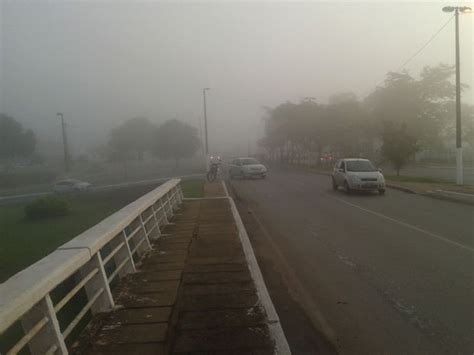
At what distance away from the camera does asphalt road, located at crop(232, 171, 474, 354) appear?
16.1ft

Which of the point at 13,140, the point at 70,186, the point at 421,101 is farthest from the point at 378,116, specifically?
the point at 13,140

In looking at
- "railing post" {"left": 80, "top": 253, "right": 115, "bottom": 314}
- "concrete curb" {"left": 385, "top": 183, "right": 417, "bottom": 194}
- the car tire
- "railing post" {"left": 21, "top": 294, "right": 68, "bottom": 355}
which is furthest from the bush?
"railing post" {"left": 21, "top": 294, "right": 68, "bottom": 355}

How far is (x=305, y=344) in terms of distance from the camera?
184 inches

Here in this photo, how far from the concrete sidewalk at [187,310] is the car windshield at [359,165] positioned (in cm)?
1438

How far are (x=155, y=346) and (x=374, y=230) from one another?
820 centimetres

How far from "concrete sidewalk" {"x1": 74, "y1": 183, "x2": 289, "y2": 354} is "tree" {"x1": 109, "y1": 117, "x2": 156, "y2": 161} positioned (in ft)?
216

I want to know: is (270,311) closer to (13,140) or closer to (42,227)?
(42,227)

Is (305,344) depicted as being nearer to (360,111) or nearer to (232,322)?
(232,322)

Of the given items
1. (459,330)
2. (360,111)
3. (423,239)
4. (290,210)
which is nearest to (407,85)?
(360,111)

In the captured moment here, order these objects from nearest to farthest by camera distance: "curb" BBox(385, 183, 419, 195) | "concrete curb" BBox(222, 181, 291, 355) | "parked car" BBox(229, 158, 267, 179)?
"concrete curb" BBox(222, 181, 291, 355) → "curb" BBox(385, 183, 419, 195) → "parked car" BBox(229, 158, 267, 179)

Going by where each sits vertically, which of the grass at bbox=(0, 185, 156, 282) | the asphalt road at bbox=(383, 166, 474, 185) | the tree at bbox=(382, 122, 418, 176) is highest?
the tree at bbox=(382, 122, 418, 176)

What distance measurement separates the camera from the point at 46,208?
29281mm

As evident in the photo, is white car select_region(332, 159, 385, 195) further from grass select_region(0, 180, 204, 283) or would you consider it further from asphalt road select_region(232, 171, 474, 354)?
grass select_region(0, 180, 204, 283)

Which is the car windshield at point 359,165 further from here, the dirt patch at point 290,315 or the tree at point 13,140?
the tree at point 13,140
